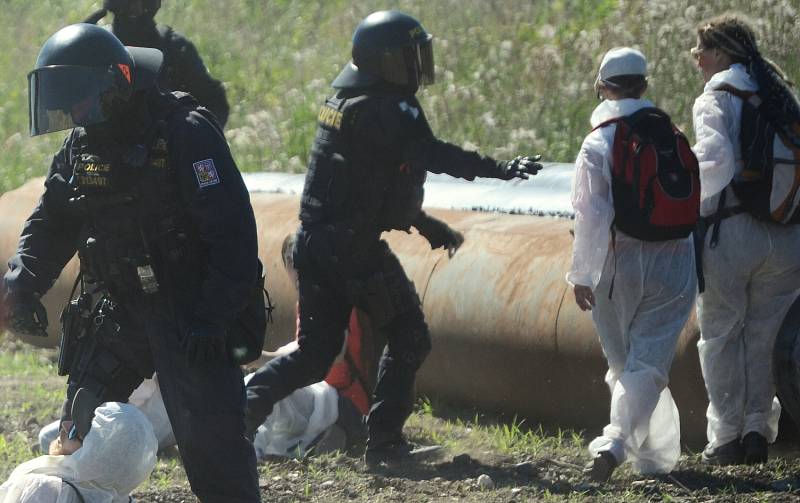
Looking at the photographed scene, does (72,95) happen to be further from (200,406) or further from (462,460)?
(462,460)

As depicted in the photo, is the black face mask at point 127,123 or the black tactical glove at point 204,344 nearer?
the black tactical glove at point 204,344

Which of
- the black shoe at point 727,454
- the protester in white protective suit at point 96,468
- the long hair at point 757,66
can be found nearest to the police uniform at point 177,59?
the long hair at point 757,66

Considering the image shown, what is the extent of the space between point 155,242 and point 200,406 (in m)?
0.51

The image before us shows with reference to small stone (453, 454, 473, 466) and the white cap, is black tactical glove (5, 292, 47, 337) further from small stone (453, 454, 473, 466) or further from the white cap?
the white cap

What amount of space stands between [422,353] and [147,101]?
2270 mm

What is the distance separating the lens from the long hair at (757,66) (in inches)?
230

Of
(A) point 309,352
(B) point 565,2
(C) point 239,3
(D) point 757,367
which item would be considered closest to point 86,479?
(A) point 309,352

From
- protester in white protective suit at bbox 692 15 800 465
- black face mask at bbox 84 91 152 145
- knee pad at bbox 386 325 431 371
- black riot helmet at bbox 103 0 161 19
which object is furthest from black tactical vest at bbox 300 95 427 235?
black face mask at bbox 84 91 152 145

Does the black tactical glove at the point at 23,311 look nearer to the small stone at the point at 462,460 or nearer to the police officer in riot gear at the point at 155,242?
the police officer in riot gear at the point at 155,242

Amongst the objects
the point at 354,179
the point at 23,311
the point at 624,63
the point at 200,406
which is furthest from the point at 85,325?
the point at 624,63

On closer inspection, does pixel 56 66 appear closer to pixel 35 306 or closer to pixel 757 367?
pixel 35 306

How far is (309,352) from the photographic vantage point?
20.2ft

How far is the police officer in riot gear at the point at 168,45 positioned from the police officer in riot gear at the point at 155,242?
106 inches

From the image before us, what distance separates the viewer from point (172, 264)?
4.31 metres
